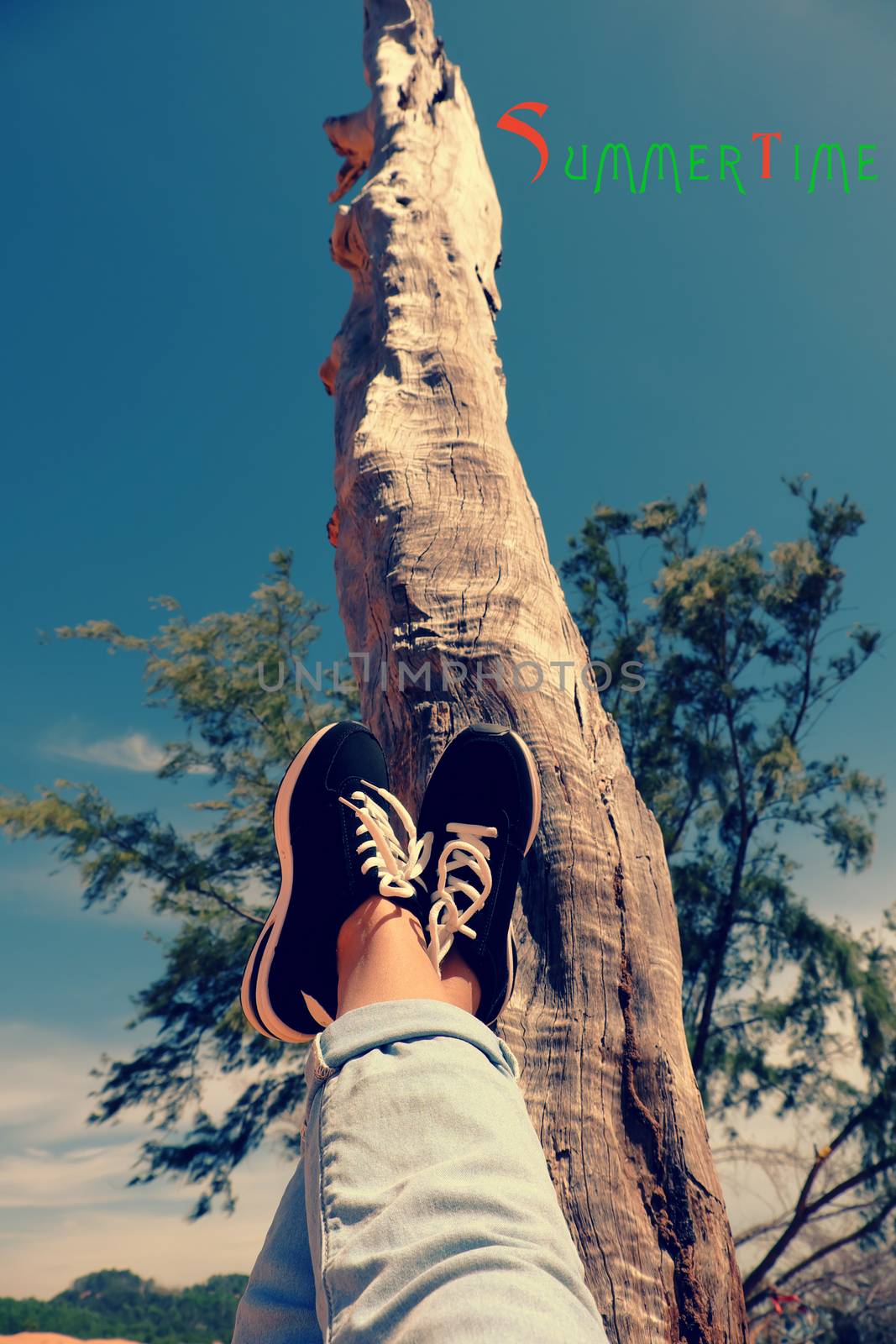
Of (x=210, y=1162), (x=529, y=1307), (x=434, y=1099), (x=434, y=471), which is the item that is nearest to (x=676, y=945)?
(x=434, y=1099)

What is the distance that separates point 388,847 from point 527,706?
1.05ft

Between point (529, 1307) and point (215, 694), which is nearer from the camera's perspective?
point (529, 1307)

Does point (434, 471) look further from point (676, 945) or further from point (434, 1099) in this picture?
point (434, 1099)

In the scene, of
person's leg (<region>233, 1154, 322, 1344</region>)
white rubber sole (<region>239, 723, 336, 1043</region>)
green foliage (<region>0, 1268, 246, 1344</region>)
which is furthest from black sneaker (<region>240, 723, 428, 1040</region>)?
green foliage (<region>0, 1268, 246, 1344</region>)

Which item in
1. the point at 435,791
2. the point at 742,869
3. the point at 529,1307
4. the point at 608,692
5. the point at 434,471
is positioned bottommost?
the point at 529,1307

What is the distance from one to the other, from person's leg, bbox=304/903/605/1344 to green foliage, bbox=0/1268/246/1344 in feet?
17.0

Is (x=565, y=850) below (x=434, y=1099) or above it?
above

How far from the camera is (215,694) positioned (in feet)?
18.1

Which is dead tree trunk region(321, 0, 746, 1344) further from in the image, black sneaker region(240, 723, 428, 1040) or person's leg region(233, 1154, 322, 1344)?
person's leg region(233, 1154, 322, 1344)

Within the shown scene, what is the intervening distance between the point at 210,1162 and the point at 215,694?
2.74 meters

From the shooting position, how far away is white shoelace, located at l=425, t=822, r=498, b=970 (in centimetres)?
Result: 112

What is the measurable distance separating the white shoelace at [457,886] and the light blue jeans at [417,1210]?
29 centimetres

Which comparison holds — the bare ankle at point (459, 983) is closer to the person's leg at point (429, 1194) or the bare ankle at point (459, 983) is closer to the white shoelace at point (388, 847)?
the white shoelace at point (388, 847)

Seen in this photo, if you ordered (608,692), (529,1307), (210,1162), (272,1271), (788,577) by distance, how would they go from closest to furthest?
1. (529,1307)
2. (272,1271)
3. (210,1162)
4. (788,577)
5. (608,692)
